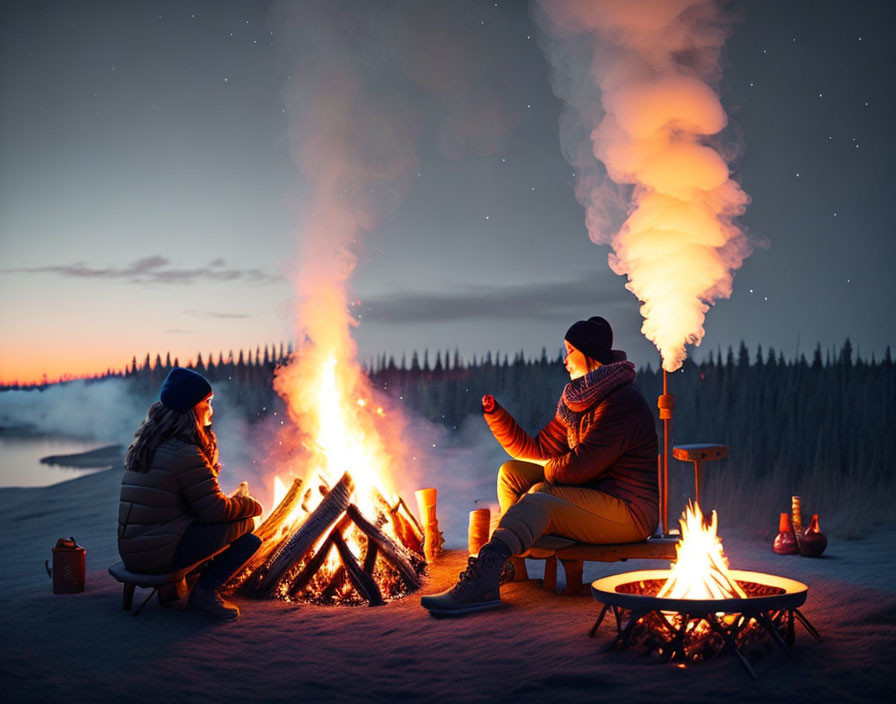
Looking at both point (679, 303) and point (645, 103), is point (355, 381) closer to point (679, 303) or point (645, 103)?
point (679, 303)

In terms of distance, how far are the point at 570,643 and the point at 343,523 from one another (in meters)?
2.36

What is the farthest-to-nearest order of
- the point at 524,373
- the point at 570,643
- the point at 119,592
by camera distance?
the point at 524,373 → the point at 119,592 → the point at 570,643

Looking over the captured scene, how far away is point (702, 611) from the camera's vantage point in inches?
186

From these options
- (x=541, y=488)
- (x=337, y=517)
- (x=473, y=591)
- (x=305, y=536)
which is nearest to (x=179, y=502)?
(x=305, y=536)

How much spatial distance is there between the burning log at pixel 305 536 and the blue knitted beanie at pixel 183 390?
4.57ft

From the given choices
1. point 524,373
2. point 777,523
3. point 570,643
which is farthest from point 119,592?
point 524,373

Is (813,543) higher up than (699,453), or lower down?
lower down

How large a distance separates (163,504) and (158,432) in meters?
0.49

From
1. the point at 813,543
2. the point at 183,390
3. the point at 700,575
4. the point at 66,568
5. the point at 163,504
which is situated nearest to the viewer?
the point at 700,575

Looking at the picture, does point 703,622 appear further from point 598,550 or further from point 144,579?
point 144,579

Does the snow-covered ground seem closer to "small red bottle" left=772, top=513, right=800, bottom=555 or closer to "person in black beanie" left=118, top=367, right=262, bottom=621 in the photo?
"person in black beanie" left=118, top=367, right=262, bottom=621

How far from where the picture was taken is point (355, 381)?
820 centimetres

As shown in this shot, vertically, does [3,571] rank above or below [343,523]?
below

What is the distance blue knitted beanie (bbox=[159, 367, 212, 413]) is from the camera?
19.7 ft
